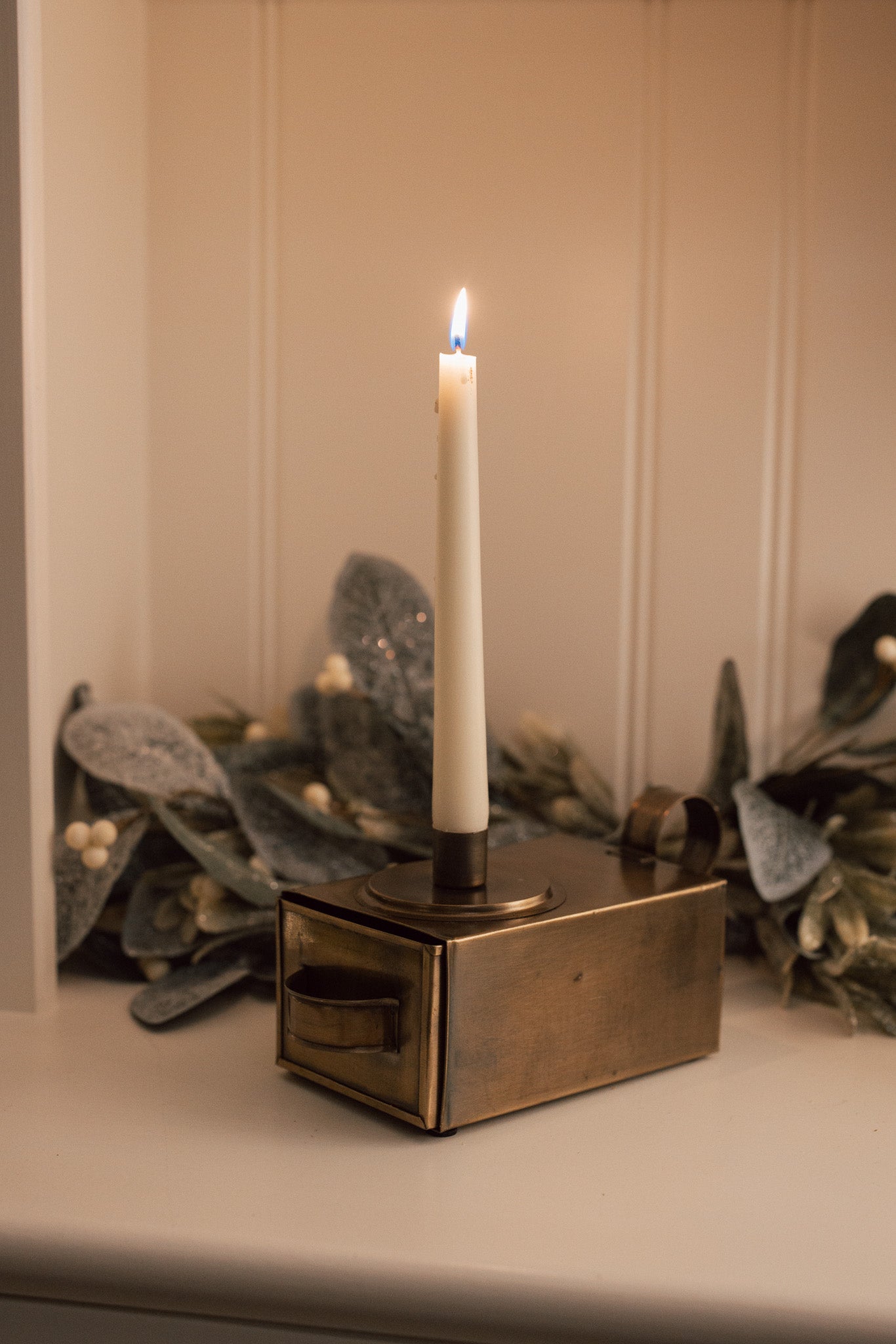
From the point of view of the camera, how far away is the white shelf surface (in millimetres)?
428

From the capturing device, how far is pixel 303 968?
57cm

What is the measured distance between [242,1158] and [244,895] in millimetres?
214

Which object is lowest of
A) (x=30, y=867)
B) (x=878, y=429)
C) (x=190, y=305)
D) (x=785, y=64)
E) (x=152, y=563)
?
(x=30, y=867)

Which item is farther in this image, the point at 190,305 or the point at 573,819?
the point at 190,305

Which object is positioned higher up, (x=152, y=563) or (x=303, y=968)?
(x=152, y=563)

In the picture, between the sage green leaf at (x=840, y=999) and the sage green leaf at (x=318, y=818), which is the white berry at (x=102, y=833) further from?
the sage green leaf at (x=840, y=999)

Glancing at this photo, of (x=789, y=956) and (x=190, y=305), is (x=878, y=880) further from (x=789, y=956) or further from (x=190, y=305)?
(x=190, y=305)

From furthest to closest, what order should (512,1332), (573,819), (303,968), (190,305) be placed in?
(190,305) → (573,819) → (303,968) → (512,1332)

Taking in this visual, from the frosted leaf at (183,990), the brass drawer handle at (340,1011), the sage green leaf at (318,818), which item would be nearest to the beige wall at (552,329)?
the sage green leaf at (318,818)

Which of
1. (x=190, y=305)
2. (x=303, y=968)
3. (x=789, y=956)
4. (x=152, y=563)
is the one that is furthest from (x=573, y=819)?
(x=190, y=305)

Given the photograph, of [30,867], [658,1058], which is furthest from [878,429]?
[30,867]

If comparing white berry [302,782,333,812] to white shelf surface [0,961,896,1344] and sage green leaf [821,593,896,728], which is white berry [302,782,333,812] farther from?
sage green leaf [821,593,896,728]

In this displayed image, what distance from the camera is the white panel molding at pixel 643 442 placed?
35.3 inches

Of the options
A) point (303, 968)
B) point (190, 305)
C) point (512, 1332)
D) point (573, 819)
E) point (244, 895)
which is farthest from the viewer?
point (190, 305)
